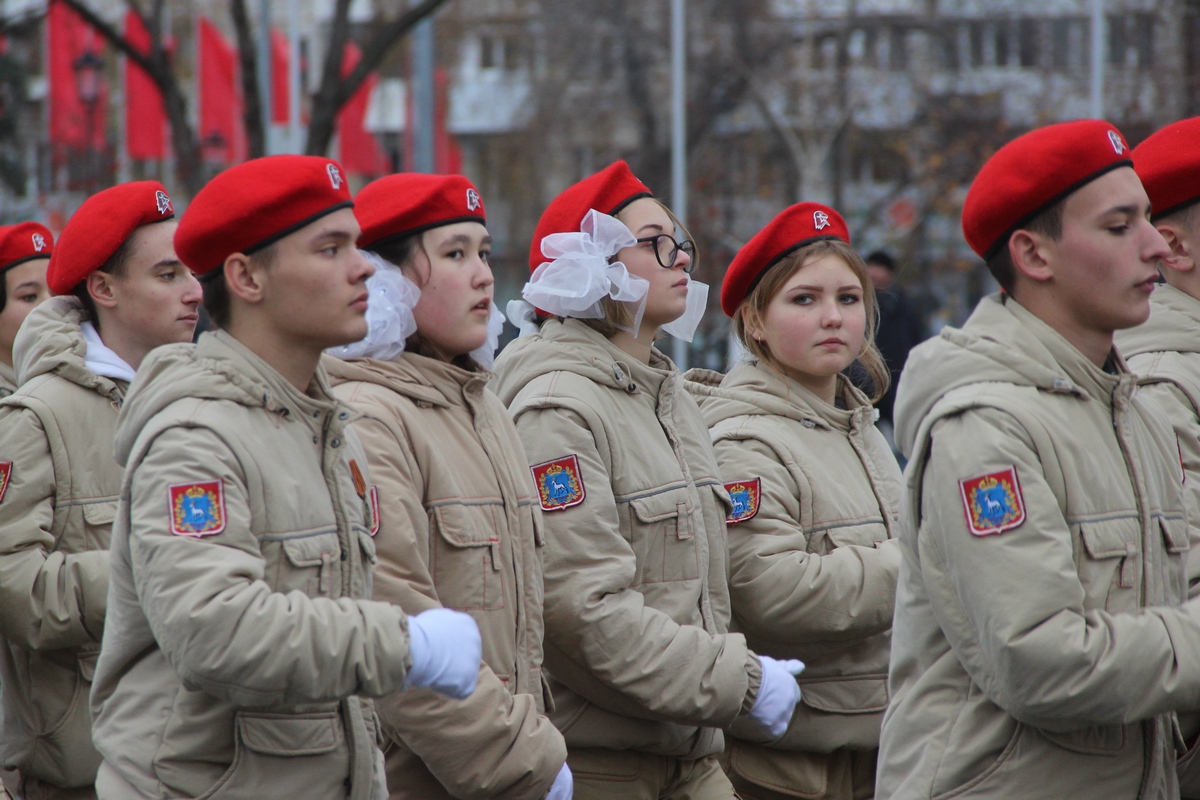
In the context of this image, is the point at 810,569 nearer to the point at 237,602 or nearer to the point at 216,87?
the point at 237,602

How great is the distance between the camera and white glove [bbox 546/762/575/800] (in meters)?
3.40

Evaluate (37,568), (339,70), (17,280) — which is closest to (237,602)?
(37,568)

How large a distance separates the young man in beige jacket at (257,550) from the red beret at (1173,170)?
2346mm

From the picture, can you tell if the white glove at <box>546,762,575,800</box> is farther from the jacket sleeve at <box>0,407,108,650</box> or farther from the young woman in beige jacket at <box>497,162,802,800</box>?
the jacket sleeve at <box>0,407,108,650</box>

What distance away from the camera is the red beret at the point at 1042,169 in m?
2.95

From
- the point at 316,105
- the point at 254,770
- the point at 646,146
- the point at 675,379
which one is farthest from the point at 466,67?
the point at 254,770

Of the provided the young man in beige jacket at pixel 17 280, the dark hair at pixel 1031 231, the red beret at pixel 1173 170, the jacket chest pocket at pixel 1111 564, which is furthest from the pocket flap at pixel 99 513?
the red beret at pixel 1173 170

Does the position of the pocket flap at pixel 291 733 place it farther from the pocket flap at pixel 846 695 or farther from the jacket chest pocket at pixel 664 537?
the pocket flap at pixel 846 695

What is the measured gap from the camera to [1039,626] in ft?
8.74

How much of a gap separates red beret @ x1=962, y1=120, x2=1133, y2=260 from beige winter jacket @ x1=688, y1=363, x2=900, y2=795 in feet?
4.61

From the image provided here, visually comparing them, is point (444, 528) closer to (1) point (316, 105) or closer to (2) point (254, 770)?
(2) point (254, 770)

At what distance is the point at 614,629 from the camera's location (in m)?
3.66

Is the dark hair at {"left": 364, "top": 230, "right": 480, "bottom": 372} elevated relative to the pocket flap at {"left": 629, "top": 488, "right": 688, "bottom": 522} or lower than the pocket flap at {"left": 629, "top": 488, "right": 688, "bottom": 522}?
elevated

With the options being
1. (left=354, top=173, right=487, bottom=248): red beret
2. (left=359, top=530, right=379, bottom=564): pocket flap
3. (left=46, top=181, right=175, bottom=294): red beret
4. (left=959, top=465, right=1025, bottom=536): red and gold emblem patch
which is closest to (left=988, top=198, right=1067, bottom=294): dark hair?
(left=959, top=465, right=1025, bottom=536): red and gold emblem patch
